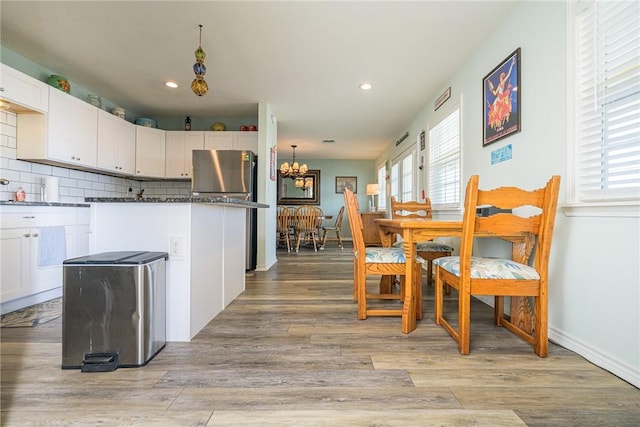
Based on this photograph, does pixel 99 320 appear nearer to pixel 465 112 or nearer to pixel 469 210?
pixel 469 210

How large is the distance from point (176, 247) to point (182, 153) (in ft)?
10.5

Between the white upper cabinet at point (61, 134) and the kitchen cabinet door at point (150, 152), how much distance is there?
724 mm

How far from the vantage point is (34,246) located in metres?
2.39

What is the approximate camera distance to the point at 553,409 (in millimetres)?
1067

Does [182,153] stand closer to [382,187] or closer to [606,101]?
[606,101]

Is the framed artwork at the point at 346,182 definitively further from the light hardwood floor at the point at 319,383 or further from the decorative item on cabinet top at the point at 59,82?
the light hardwood floor at the point at 319,383

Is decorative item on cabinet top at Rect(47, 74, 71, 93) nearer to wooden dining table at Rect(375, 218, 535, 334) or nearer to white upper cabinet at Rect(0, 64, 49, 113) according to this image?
white upper cabinet at Rect(0, 64, 49, 113)

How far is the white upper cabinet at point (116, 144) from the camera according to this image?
3.47 meters

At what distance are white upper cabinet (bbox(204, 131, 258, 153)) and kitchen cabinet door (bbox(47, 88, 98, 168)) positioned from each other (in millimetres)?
1397

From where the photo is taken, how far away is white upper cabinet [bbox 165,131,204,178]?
432 centimetres

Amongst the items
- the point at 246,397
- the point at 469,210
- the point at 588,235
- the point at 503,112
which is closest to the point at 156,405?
the point at 246,397

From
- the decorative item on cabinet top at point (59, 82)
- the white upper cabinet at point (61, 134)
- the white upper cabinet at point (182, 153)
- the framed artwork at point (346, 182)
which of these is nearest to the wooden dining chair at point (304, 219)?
the white upper cabinet at point (182, 153)

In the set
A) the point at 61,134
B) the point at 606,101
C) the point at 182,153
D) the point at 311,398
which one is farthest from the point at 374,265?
the point at 182,153

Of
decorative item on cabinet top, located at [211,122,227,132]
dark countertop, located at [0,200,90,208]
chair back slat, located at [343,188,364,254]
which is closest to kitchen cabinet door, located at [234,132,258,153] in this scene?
decorative item on cabinet top, located at [211,122,227,132]
